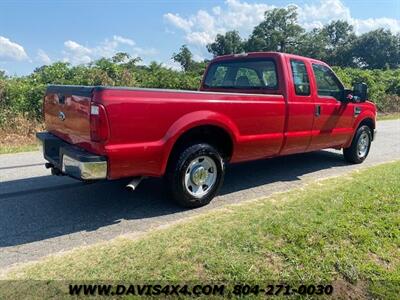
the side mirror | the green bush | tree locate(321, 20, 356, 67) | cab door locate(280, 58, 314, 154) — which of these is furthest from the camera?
tree locate(321, 20, 356, 67)

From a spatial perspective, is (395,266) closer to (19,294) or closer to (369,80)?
(19,294)

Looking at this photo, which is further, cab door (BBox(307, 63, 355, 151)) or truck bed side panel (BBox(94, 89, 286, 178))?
cab door (BBox(307, 63, 355, 151))

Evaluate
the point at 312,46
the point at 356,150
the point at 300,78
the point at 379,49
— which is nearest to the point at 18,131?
the point at 300,78

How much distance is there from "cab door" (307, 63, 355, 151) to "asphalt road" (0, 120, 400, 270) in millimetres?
576

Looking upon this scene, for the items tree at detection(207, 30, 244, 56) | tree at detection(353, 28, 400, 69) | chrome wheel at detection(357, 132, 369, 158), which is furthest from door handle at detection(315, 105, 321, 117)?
tree at detection(207, 30, 244, 56)

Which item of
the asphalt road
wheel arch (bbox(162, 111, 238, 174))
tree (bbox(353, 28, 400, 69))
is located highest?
tree (bbox(353, 28, 400, 69))

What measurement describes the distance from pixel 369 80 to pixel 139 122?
20823 mm

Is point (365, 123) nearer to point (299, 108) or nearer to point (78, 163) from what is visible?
point (299, 108)

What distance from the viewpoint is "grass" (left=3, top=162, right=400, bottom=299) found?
312 cm

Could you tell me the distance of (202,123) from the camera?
4.57m

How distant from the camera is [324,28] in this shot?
86.9 meters

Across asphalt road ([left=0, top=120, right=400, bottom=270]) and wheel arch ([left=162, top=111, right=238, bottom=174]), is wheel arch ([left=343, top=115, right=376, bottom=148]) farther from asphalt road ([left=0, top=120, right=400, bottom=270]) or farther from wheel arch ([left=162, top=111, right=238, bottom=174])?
wheel arch ([left=162, top=111, right=238, bottom=174])

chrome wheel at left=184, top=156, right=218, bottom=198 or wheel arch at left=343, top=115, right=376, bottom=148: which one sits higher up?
wheel arch at left=343, top=115, right=376, bottom=148

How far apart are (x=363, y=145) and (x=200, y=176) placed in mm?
4182
